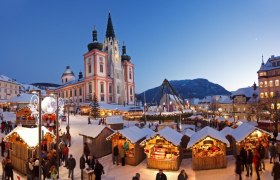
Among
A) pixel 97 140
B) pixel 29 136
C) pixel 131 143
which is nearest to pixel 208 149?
pixel 131 143

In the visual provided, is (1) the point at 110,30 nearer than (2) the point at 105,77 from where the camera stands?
No

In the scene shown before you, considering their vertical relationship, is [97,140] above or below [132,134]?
below

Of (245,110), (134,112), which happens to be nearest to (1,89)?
(134,112)

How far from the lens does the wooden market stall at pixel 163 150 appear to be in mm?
18703

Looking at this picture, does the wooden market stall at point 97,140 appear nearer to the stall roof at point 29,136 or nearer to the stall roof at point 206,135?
the stall roof at point 29,136

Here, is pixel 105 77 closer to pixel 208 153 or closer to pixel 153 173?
pixel 153 173

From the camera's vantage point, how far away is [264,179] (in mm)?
15508

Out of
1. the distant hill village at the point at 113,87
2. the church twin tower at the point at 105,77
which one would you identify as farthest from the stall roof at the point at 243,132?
the church twin tower at the point at 105,77

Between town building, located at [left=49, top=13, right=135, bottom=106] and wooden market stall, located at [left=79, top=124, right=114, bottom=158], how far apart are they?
5211 cm

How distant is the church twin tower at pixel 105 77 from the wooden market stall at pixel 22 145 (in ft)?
190

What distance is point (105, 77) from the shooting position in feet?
271

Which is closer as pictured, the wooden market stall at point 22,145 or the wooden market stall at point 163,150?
the wooden market stall at point 22,145

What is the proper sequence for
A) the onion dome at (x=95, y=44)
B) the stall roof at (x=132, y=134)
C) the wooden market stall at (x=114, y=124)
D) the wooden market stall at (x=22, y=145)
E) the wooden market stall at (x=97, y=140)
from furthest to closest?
the onion dome at (x=95, y=44) → the wooden market stall at (x=114, y=124) → the wooden market stall at (x=97, y=140) → the stall roof at (x=132, y=134) → the wooden market stall at (x=22, y=145)

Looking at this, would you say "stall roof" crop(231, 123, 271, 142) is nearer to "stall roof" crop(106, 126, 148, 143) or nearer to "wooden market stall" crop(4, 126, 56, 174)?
"stall roof" crop(106, 126, 148, 143)
